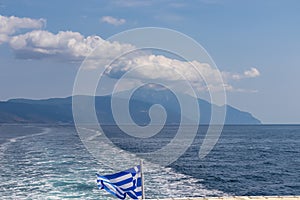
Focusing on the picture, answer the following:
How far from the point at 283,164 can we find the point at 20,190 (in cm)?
4689

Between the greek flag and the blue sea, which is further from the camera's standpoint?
the blue sea

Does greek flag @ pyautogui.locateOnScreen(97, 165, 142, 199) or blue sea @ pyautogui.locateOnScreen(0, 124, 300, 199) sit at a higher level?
greek flag @ pyautogui.locateOnScreen(97, 165, 142, 199)

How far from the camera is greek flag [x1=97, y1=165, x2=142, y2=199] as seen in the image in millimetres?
18172

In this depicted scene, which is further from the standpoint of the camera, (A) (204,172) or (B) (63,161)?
(B) (63,161)

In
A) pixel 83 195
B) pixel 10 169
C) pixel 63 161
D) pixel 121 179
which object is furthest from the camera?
pixel 63 161

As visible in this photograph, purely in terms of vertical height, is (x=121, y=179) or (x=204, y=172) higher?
(x=121, y=179)

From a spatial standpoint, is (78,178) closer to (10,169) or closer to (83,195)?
(83,195)

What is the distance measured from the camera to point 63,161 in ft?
210

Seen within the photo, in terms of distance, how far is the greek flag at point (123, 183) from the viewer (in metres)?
18.2

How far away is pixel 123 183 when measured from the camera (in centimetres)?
1831

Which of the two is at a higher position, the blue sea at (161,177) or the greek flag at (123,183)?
the greek flag at (123,183)

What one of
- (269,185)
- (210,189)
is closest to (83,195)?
(210,189)

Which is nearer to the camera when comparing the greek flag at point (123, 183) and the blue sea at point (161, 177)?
the greek flag at point (123, 183)

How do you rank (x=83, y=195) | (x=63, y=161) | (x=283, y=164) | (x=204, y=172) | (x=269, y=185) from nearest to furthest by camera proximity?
(x=83, y=195)
(x=269, y=185)
(x=204, y=172)
(x=63, y=161)
(x=283, y=164)
